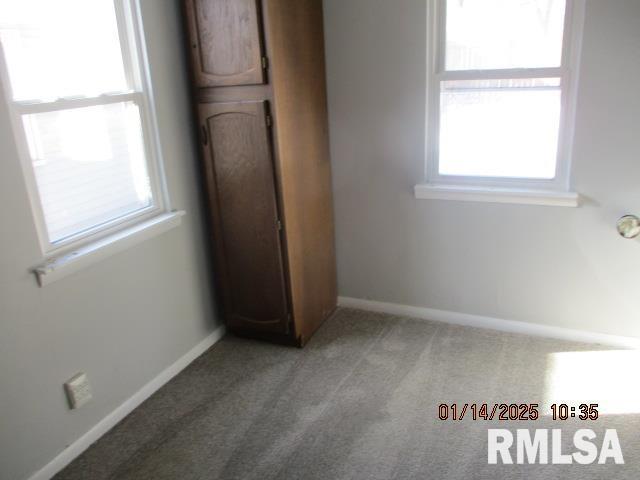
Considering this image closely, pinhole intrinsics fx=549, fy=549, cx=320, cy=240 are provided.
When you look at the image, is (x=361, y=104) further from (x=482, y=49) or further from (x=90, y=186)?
(x=90, y=186)

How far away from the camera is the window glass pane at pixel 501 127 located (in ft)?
8.48

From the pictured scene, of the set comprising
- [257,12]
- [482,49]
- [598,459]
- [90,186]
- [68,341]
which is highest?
[257,12]

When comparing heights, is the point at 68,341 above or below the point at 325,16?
below

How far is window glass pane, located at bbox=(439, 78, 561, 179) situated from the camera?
258 centimetres

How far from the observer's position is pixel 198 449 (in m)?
2.18

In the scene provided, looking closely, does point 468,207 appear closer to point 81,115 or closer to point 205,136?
point 205,136

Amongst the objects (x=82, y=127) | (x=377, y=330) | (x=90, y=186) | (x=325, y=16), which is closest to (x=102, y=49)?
(x=82, y=127)

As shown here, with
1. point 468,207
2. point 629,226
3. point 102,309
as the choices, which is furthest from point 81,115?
point 629,226

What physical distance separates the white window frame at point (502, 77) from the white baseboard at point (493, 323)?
2.19 ft

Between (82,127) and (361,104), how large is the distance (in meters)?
1.39

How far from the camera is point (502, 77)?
2.60 m

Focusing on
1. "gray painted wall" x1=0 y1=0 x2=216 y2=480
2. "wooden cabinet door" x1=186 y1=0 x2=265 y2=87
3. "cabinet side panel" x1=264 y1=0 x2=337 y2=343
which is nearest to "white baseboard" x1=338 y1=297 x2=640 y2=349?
"cabinet side panel" x1=264 y1=0 x2=337 y2=343
